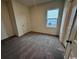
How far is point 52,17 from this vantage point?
13.6 feet

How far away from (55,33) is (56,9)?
68.6 inches

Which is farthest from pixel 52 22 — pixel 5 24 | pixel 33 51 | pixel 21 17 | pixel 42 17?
pixel 5 24

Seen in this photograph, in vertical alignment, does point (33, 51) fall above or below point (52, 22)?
below

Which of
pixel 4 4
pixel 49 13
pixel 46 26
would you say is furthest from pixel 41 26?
pixel 4 4

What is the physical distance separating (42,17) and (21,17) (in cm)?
168

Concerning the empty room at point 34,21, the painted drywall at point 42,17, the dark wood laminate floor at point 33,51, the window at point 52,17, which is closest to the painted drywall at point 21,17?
the empty room at point 34,21

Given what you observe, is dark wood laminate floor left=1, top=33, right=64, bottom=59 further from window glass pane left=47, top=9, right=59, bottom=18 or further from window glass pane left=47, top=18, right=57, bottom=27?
window glass pane left=47, top=9, right=59, bottom=18

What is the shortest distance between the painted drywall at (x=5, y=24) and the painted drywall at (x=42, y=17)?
2030 millimetres

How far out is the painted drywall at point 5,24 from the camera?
11.2ft

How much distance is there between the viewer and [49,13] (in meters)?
4.19

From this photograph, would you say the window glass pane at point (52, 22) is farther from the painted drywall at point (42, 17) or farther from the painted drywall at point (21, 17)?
the painted drywall at point (21, 17)

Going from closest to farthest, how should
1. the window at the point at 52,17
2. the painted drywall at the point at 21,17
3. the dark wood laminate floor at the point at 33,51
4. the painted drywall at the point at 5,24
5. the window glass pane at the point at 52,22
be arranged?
the dark wood laminate floor at the point at 33,51, the painted drywall at the point at 5,24, the painted drywall at the point at 21,17, the window at the point at 52,17, the window glass pane at the point at 52,22

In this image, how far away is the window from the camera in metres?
3.95

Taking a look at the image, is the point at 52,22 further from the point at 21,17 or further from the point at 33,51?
the point at 33,51
